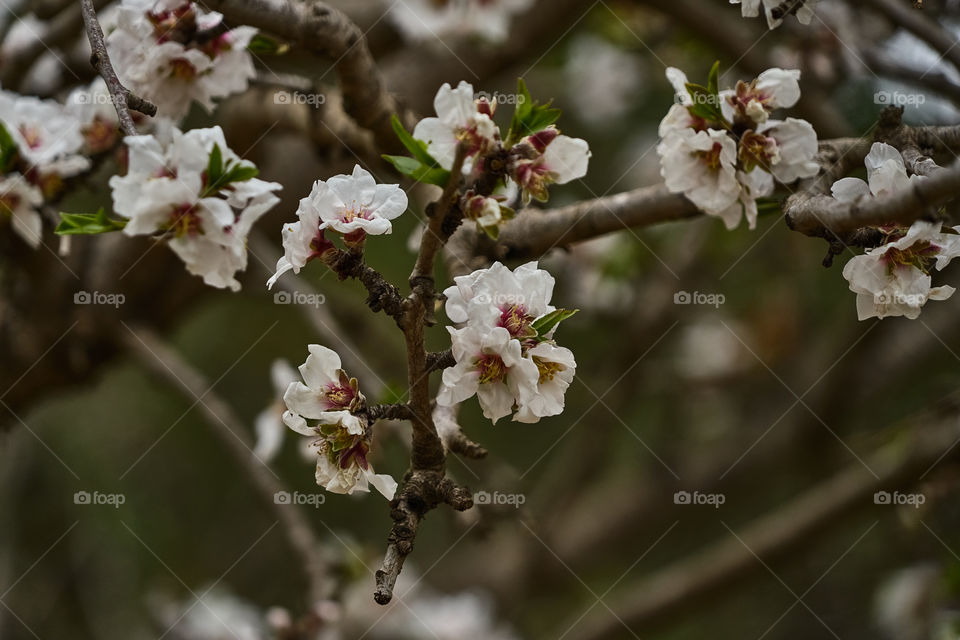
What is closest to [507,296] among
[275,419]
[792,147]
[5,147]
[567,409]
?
[792,147]

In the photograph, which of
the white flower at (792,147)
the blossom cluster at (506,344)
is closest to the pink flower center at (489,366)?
the blossom cluster at (506,344)

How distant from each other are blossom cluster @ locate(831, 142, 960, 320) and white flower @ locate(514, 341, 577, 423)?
0.38 metres

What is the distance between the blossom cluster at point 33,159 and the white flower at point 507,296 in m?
0.76

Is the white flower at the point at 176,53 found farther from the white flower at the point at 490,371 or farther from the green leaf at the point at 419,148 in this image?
the white flower at the point at 490,371

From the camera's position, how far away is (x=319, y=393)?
989 millimetres

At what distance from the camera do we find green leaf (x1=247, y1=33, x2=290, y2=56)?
4.50 feet

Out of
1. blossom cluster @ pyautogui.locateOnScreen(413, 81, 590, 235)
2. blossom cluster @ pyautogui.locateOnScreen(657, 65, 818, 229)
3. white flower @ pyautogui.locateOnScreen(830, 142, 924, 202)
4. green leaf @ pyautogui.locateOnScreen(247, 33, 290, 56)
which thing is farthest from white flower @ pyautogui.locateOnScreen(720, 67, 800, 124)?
green leaf @ pyautogui.locateOnScreen(247, 33, 290, 56)

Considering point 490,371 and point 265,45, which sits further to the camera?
point 265,45

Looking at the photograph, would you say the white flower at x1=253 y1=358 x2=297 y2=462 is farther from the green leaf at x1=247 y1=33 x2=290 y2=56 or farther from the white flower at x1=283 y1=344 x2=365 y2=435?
the white flower at x1=283 y1=344 x2=365 y2=435

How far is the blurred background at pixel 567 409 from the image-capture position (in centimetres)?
203

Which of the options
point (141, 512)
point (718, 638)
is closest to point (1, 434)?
point (141, 512)

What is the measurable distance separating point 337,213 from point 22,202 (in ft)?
2.17

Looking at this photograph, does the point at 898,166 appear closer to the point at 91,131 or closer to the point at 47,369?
the point at 91,131

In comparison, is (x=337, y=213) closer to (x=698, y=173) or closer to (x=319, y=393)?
(x=319, y=393)
